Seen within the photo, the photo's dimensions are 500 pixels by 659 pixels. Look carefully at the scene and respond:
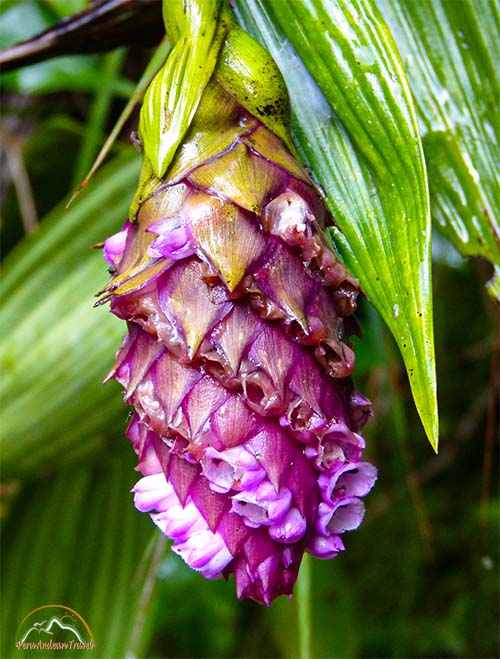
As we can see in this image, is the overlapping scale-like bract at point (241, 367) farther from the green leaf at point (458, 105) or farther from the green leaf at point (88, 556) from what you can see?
the green leaf at point (88, 556)

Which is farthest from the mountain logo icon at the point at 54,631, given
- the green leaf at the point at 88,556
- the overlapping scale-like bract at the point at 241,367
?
the overlapping scale-like bract at the point at 241,367

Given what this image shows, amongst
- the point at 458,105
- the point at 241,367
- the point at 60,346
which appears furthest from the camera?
the point at 60,346

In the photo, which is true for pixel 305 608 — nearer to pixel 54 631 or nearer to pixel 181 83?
pixel 54 631

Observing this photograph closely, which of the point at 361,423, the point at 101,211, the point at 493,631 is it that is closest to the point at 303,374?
the point at 361,423

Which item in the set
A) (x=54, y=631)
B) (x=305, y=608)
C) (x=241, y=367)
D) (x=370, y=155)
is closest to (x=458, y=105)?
(x=370, y=155)

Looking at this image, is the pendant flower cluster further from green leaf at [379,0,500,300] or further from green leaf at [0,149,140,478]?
green leaf at [0,149,140,478]

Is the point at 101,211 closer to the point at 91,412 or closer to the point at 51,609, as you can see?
the point at 91,412

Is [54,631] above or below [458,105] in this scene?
below
